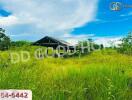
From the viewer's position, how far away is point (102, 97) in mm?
4141

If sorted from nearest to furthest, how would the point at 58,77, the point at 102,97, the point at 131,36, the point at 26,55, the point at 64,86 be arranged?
1. the point at 102,97
2. the point at 64,86
3. the point at 58,77
4. the point at 26,55
5. the point at 131,36

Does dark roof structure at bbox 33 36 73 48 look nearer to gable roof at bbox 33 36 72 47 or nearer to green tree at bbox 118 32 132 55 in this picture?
gable roof at bbox 33 36 72 47

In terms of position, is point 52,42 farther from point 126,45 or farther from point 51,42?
point 126,45

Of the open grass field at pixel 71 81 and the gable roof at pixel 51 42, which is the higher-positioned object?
the gable roof at pixel 51 42

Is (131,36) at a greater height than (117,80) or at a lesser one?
greater

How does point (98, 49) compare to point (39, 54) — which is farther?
point (98, 49)

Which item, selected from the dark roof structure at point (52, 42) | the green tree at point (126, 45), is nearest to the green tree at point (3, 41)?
the dark roof structure at point (52, 42)

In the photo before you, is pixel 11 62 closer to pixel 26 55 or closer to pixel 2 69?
pixel 2 69

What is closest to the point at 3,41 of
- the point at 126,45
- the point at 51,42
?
the point at 51,42

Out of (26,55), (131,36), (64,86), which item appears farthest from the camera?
(131,36)

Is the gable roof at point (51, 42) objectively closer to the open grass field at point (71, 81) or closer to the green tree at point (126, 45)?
the green tree at point (126, 45)

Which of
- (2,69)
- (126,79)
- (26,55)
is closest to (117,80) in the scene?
(126,79)

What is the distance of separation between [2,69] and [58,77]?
0.70 metres

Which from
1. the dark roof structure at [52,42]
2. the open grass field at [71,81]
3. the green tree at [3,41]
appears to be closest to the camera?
the open grass field at [71,81]
